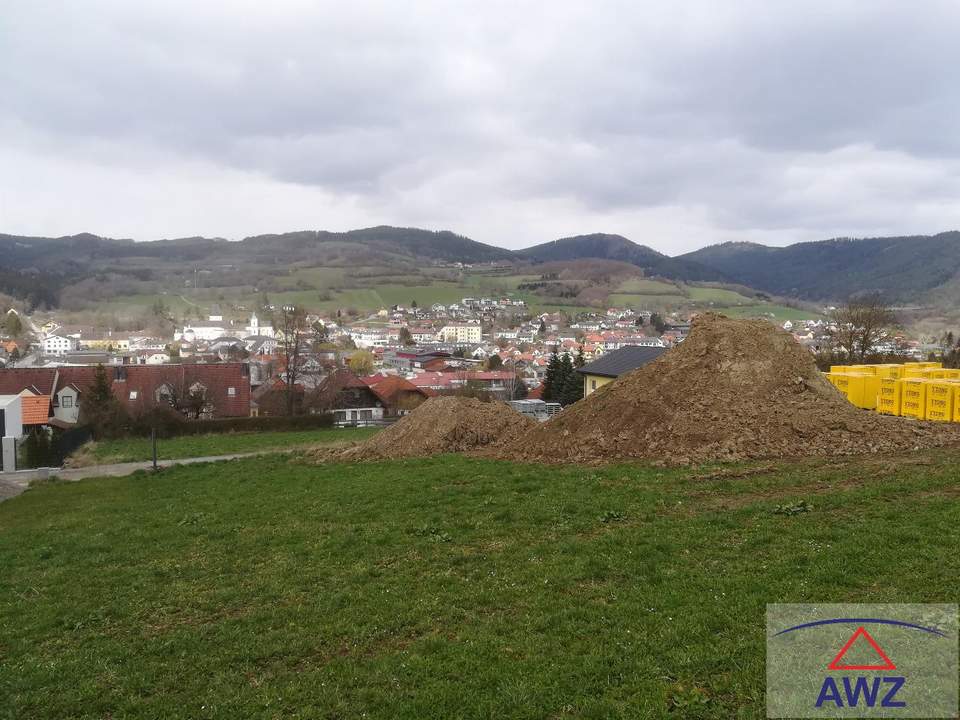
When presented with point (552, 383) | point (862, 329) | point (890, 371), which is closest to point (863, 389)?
point (890, 371)

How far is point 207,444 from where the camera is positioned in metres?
28.9

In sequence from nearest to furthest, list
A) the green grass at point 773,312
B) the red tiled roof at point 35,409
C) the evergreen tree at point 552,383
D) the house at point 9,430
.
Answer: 1. the house at point 9,430
2. the red tiled roof at point 35,409
3. the evergreen tree at point 552,383
4. the green grass at point 773,312

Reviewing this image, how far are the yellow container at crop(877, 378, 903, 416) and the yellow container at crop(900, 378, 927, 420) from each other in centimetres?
18

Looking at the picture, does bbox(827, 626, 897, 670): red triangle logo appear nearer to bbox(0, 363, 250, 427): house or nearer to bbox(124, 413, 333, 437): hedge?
bbox(124, 413, 333, 437): hedge

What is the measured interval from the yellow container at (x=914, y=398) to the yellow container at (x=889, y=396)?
0.59ft

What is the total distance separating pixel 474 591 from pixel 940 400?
17678mm

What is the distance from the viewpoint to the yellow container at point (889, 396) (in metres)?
20.2

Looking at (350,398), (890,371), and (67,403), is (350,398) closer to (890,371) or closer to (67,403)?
(67,403)

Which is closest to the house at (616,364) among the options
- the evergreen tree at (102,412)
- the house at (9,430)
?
the evergreen tree at (102,412)

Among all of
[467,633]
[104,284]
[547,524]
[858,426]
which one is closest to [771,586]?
[467,633]

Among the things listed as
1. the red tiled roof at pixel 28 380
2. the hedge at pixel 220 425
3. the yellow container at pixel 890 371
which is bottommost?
the hedge at pixel 220 425

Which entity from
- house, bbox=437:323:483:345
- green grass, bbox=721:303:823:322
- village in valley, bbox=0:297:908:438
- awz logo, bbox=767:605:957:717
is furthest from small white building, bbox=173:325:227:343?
awz logo, bbox=767:605:957:717

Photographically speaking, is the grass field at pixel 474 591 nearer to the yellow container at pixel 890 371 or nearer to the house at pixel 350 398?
the yellow container at pixel 890 371

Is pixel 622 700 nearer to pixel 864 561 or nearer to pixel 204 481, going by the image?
pixel 864 561
